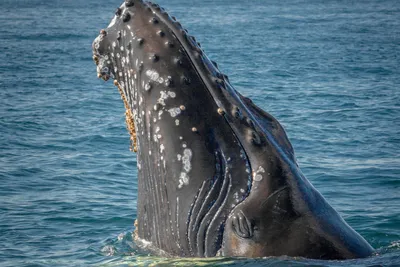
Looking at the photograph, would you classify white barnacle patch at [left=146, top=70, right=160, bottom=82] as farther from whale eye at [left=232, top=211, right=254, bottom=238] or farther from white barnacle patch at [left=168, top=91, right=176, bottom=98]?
whale eye at [left=232, top=211, right=254, bottom=238]

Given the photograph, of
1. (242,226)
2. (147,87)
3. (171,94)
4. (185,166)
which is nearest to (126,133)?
(147,87)

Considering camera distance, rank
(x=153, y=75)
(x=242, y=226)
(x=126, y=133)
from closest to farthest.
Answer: (x=242, y=226) → (x=153, y=75) → (x=126, y=133)

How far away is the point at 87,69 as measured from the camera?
30.2 metres

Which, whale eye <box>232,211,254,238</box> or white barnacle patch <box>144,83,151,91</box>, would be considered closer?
whale eye <box>232,211,254,238</box>

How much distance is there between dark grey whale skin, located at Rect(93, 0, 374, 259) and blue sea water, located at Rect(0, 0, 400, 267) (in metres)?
0.17

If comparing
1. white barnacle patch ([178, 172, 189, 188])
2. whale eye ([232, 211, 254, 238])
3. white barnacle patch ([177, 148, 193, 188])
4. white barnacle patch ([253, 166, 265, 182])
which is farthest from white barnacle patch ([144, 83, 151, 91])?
whale eye ([232, 211, 254, 238])

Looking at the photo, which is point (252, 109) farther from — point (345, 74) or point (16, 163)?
point (345, 74)

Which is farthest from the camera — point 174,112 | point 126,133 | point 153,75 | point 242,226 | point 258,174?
point 126,133

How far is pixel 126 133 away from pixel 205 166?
42.8 feet

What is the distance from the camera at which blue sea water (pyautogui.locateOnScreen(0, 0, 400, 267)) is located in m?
9.87

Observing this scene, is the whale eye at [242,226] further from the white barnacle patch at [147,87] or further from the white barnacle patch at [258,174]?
the white barnacle patch at [147,87]

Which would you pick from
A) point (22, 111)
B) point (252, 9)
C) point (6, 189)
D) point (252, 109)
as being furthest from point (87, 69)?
point (252, 9)

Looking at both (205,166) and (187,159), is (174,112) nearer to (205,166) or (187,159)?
(187,159)

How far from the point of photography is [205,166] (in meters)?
5.98
